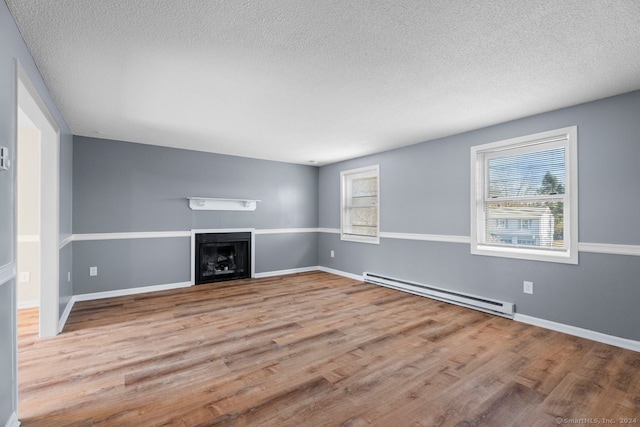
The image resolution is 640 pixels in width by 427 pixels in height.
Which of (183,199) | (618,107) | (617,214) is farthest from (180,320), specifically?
(618,107)

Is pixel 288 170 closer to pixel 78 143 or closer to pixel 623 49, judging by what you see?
pixel 78 143

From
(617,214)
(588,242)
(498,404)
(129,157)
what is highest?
(129,157)

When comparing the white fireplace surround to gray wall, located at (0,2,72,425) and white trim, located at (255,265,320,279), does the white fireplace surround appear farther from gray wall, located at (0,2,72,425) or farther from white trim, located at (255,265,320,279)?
gray wall, located at (0,2,72,425)

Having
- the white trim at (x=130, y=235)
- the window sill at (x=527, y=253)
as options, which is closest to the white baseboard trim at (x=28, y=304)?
the white trim at (x=130, y=235)

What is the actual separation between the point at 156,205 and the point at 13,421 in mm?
3537

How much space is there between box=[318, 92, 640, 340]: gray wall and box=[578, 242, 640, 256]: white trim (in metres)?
0.04

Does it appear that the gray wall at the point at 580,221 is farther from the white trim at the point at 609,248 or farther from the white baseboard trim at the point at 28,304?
the white baseboard trim at the point at 28,304

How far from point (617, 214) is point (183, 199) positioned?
556 cm

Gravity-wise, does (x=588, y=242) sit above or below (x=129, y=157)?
below

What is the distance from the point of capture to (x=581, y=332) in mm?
2932

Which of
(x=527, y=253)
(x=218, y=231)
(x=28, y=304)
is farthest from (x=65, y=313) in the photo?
(x=527, y=253)

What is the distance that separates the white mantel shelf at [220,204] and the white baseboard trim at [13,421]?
3589 millimetres

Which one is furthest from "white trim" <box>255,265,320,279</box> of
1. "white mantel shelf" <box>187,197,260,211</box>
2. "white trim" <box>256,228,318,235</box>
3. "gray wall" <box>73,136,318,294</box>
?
"white mantel shelf" <box>187,197,260,211</box>

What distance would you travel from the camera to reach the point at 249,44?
197cm
